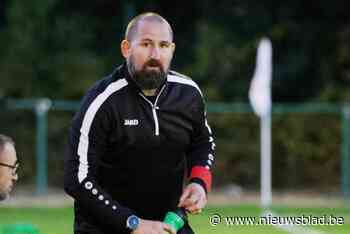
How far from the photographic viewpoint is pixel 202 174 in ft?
24.5

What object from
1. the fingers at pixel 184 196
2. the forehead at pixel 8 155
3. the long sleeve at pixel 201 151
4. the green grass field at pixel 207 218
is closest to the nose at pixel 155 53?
the long sleeve at pixel 201 151

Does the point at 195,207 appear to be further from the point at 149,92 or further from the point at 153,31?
the point at 153,31

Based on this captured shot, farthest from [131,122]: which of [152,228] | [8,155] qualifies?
[8,155]

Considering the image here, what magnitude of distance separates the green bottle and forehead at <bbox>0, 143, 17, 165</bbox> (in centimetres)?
114

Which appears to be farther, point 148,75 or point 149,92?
point 149,92

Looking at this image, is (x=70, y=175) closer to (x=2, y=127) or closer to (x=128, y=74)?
(x=128, y=74)

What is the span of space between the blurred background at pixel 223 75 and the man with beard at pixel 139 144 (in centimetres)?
1658

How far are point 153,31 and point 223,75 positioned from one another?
63.1ft

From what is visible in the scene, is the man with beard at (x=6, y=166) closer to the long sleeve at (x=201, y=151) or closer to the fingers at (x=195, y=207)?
the fingers at (x=195, y=207)

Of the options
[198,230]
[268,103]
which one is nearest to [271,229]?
[198,230]

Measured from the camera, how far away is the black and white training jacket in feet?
23.2

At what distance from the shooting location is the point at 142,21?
7.00m

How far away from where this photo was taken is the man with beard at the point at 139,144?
700cm

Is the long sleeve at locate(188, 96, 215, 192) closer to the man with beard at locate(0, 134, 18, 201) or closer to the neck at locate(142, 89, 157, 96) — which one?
the neck at locate(142, 89, 157, 96)
